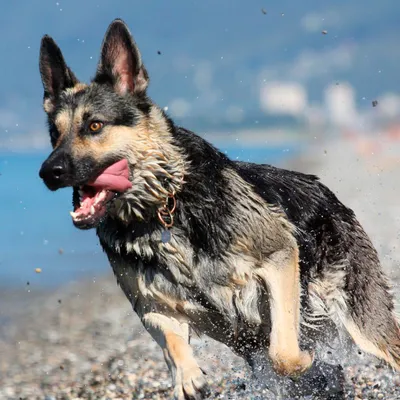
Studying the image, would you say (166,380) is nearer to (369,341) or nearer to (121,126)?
(369,341)

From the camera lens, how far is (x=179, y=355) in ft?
16.5

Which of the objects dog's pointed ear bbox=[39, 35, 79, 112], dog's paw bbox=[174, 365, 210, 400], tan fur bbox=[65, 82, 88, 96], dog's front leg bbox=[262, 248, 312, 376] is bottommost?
dog's paw bbox=[174, 365, 210, 400]

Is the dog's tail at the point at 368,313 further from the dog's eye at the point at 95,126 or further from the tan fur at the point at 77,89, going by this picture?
the tan fur at the point at 77,89

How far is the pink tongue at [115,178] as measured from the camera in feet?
16.7

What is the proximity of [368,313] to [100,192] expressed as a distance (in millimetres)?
2342

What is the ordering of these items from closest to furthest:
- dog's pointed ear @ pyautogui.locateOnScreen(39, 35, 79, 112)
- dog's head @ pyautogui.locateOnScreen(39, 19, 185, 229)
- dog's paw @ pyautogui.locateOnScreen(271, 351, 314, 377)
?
dog's head @ pyautogui.locateOnScreen(39, 19, 185, 229) < dog's paw @ pyautogui.locateOnScreen(271, 351, 314, 377) < dog's pointed ear @ pyautogui.locateOnScreen(39, 35, 79, 112)

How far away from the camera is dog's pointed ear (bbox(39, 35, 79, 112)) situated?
17.9ft

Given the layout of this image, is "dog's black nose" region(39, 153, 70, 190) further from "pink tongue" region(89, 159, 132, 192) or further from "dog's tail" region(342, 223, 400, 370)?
"dog's tail" region(342, 223, 400, 370)

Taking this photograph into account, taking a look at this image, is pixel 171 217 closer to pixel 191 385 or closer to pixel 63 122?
pixel 63 122

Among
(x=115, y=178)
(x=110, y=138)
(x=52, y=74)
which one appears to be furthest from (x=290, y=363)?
(x=52, y=74)

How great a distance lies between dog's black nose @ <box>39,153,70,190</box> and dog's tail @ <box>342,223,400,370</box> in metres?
2.41

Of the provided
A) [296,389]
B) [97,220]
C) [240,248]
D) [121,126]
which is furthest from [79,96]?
[296,389]

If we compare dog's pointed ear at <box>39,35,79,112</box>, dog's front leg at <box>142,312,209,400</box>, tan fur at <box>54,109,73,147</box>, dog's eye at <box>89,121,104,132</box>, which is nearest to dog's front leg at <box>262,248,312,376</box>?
dog's front leg at <box>142,312,209,400</box>

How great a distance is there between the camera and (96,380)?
8.36 metres
